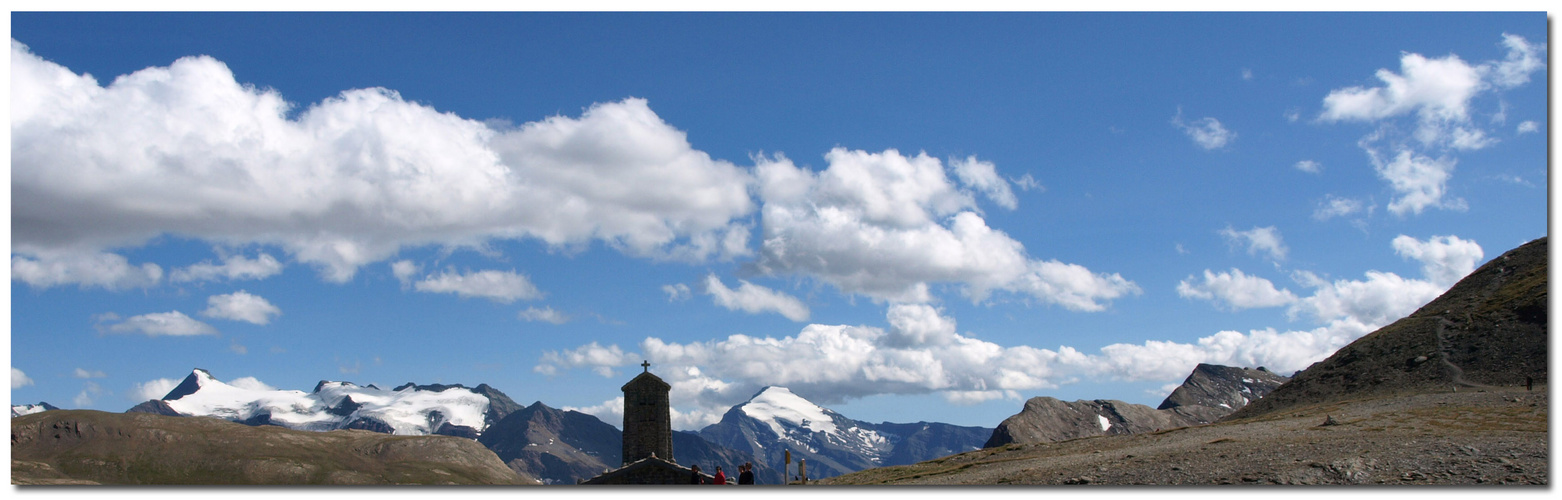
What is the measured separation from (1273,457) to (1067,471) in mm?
7264

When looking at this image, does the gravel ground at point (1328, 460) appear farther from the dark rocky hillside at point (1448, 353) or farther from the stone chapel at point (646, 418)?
the dark rocky hillside at point (1448, 353)

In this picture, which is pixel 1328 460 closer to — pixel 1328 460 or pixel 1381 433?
pixel 1328 460

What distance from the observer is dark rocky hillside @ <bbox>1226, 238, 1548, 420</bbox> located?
91.0 m

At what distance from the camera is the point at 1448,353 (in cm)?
9881

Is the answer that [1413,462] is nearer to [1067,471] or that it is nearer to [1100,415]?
[1067,471]

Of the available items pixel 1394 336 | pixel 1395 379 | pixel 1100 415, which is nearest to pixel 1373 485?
pixel 1395 379

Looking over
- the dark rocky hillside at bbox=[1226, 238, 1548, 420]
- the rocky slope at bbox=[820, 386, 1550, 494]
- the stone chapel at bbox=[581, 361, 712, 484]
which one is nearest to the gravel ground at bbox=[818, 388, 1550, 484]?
the rocky slope at bbox=[820, 386, 1550, 494]

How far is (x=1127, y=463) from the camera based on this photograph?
3778 centimetres

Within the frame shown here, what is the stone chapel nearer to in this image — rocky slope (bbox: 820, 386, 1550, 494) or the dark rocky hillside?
rocky slope (bbox: 820, 386, 1550, 494)

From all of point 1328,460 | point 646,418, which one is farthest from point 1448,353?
point 646,418

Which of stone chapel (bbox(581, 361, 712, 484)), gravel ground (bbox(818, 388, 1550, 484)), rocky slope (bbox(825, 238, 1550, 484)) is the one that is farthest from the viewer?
stone chapel (bbox(581, 361, 712, 484))

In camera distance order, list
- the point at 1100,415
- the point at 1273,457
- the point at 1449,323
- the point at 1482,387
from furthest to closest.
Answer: the point at 1100,415 < the point at 1449,323 < the point at 1482,387 < the point at 1273,457

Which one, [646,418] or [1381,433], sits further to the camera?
[646,418]

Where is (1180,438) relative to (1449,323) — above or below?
below
